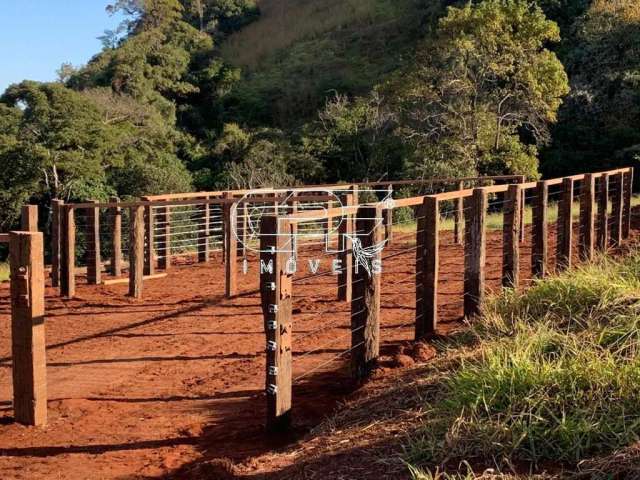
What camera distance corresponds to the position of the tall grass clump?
12.5ft

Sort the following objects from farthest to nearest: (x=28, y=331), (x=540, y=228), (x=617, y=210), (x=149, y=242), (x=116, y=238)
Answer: (x=617, y=210) < (x=149, y=242) < (x=116, y=238) < (x=540, y=228) < (x=28, y=331)

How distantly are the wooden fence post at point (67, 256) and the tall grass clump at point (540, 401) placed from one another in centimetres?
771

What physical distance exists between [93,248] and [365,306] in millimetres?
7474

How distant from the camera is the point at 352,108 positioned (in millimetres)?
35094

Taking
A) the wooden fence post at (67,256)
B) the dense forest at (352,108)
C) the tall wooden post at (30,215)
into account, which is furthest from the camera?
the dense forest at (352,108)

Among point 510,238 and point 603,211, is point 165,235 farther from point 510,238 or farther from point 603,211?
point 603,211

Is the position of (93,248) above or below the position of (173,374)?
above

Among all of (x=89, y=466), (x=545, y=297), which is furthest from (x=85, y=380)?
(x=545, y=297)

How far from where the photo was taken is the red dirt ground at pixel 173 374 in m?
5.03

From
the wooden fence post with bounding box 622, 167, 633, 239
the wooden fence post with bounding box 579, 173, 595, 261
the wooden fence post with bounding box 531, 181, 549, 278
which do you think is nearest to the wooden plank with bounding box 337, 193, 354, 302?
the wooden fence post with bounding box 531, 181, 549, 278

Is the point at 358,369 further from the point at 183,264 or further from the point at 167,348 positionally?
the point at 183,264

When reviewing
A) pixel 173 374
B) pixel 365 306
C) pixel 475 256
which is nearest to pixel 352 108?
pixel 475 256

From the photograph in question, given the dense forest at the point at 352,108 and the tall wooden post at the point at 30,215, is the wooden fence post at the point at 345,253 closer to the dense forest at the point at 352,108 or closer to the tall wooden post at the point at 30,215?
the tall wooden post at the point at 30,215

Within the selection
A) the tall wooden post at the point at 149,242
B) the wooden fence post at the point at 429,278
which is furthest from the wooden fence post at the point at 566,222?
the tall wooden post at the point at 149,242
